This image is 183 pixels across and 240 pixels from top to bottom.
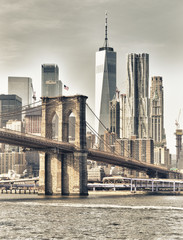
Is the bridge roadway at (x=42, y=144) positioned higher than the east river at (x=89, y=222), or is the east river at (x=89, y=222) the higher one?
the bridge roadway at (x=42, y=144)

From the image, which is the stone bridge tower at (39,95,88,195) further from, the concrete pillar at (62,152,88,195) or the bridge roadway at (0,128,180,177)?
the bridge roadway at (0,128,180,177)

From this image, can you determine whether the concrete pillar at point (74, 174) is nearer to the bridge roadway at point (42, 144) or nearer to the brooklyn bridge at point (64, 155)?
the brooklyn bridge at point (64, 155)

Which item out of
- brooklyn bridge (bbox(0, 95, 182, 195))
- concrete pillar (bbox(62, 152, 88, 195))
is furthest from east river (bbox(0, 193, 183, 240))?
brooklyn bridge (bbox(0, 95, 182, 195))

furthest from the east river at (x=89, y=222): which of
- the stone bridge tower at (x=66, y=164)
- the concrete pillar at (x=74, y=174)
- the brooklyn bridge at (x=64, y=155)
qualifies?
the stone bridge tower at (x=66, y=164)

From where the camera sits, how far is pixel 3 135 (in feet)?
311

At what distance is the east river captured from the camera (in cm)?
5394

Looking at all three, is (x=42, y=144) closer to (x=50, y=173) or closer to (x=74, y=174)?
(x=50, y=173)

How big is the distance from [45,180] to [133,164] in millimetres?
33685

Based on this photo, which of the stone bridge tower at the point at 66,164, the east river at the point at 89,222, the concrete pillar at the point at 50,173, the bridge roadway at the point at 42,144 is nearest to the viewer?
the east river at the point at 89,222

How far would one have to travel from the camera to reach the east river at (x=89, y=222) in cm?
5394

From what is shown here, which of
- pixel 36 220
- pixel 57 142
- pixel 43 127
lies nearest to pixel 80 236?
pixel 36 220

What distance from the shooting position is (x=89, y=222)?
207ft

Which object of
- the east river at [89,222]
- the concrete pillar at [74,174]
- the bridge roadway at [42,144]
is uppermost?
the bridge roadway at [42,144]

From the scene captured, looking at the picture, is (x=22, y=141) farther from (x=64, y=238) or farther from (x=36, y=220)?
(x=64, y=238)
